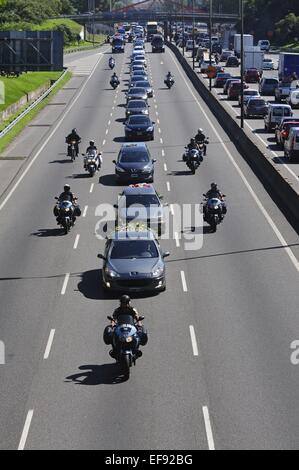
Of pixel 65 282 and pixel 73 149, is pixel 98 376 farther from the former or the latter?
pixel 73 149

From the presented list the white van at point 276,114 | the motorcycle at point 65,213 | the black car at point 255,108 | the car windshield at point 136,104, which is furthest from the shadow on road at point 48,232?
the black car at point 255,108

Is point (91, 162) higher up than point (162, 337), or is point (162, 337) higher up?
point (91, 162)

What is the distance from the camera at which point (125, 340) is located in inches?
819

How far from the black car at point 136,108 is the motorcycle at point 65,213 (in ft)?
112

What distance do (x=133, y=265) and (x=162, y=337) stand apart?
430cm

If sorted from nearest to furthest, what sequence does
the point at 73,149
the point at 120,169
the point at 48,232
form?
the point at 48,232 → the point at 120,169 → the point at 73,149

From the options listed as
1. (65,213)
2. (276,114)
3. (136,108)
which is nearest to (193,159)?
(65,213)

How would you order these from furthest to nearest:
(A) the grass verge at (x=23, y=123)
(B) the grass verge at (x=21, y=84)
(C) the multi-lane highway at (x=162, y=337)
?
(B) the grass verge at (x=21, y=84), (A) the grass verge at (x=23, y=123), (C) the multi-lane highway at (x=162, y=337)

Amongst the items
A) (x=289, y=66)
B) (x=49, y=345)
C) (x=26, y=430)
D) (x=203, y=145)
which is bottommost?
(x=26, y=430)

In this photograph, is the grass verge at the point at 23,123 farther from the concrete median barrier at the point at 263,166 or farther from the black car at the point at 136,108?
the concrete median barrier at the point at 263,166

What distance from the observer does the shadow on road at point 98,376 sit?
20.7 metres

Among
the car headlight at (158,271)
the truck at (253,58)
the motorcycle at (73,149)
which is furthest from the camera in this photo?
the truck at (253,58)

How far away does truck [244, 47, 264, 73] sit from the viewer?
113 m

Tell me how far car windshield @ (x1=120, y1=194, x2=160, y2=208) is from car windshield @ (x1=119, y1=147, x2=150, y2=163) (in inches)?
412
